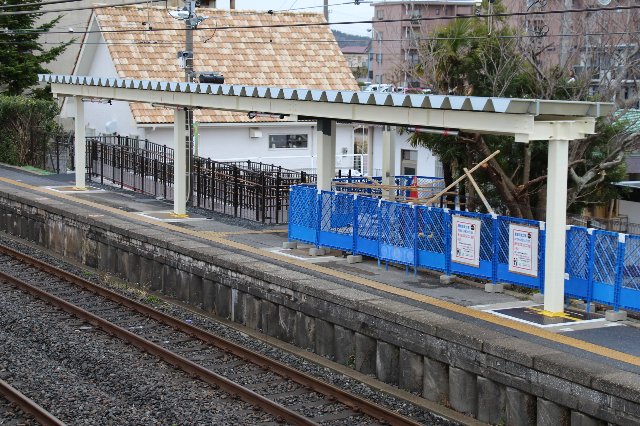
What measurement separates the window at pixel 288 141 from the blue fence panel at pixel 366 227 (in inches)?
785

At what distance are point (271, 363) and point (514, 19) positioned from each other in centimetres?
2072

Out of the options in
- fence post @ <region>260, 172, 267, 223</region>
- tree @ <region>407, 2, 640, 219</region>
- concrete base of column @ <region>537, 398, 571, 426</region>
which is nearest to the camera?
concrete base of column @ <region>537, 398, 571, 426</region>

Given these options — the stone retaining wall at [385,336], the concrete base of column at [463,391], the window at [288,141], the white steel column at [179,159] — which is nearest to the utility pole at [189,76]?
the white steel column at [179,159]

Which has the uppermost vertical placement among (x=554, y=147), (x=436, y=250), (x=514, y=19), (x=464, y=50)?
(x=514, y=19)

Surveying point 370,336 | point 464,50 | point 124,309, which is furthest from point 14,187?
point 370,336

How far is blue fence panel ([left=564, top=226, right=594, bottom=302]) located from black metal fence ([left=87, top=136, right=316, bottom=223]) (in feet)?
35.8

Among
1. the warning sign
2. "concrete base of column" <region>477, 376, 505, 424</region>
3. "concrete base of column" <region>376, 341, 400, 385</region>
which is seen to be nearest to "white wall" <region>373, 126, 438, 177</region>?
the warning sign

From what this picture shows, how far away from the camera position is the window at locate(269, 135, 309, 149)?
3816 centimetres

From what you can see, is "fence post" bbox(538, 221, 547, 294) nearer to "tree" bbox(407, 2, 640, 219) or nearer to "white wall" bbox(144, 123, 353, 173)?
"tree" bbox(407, 2, 640, 219)

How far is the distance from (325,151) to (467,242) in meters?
4.46

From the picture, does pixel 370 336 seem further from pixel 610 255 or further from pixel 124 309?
pixel 124 309

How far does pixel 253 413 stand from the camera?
1184cm

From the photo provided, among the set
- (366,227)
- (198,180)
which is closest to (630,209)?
(366,227)

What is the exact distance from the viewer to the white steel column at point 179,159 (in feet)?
78.2
